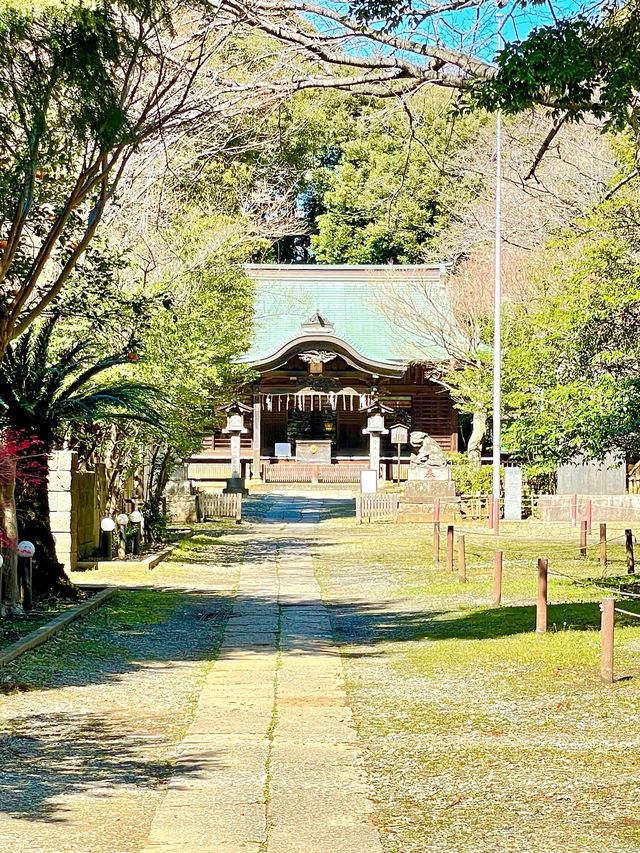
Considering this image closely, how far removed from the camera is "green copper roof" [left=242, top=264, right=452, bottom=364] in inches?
1485

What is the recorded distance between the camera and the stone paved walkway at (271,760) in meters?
5.26

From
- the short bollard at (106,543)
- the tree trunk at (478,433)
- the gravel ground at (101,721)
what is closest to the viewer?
the gravel ground at (101,721)

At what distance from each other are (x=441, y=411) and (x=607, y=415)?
2875 centimetres

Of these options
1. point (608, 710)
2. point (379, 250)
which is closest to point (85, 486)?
point (608, 710)

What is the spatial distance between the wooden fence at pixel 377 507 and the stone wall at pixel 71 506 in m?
11.3

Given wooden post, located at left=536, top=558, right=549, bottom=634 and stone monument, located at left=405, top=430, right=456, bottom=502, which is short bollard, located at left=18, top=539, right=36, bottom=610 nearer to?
wooden post, located at left=536, top=558, right=549, bottom=634

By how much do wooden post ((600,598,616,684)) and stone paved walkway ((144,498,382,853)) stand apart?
2122mm

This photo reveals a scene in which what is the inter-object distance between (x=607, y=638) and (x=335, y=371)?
32.7 m

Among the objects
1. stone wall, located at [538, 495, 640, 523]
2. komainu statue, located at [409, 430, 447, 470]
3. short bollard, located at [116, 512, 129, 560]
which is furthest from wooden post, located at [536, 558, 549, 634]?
komainu statue, located at [409, 430, 447, 470]

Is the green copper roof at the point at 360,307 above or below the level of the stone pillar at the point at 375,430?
above

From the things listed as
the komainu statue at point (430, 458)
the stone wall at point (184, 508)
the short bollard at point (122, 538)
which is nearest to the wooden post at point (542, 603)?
the short bollard at point (122, 538)

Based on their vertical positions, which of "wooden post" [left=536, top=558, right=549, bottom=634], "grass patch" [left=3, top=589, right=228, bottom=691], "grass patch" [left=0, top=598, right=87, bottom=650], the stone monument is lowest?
"grass patch" [left=3, top=589, right=228, bottom=691]

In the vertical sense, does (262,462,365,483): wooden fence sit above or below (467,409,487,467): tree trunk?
Answer: below

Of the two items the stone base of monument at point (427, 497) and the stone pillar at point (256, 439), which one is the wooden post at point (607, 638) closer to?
the stone base of monument at point (427, 497)
